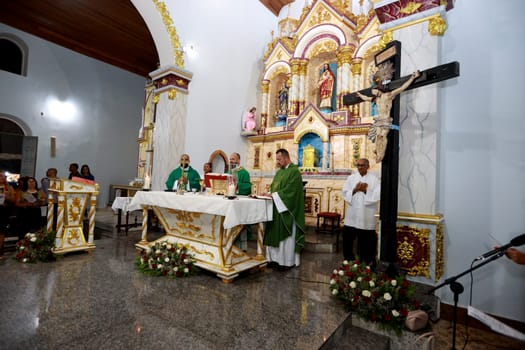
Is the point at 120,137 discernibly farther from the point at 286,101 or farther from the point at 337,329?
the point at 337,329

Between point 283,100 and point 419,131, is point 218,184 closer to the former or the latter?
point 419,131

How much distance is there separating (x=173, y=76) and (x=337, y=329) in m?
6.40

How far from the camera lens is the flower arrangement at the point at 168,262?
3.67 meters

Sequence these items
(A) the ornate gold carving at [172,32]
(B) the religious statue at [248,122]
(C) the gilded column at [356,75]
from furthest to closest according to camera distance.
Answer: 1. (B) the religious statue at [248,122]
2. (C) the gilded column at [356,75]
3. (A) the ornate gold carving at [172,32]

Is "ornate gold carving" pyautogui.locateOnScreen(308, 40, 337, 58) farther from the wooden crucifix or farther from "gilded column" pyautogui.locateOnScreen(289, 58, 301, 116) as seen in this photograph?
the wooden crucifix

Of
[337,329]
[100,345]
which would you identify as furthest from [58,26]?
Result: [337,329]

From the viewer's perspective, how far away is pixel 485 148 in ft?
10.5

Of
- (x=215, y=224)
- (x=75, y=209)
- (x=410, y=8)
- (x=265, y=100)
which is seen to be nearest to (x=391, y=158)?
(x=410, y=8)

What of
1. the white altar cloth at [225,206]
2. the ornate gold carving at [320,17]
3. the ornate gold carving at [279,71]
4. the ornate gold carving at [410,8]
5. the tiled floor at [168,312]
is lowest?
the tiled floor at [168,312]

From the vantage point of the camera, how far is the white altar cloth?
337 cm

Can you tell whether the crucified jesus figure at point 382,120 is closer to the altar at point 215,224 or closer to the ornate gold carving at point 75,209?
the altar at point 215,224

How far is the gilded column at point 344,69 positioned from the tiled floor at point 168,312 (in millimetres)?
5585

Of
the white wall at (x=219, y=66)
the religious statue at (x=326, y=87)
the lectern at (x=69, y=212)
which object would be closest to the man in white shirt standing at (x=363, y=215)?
the lectern at (x=69, y=212)

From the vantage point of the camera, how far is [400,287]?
276 cm
